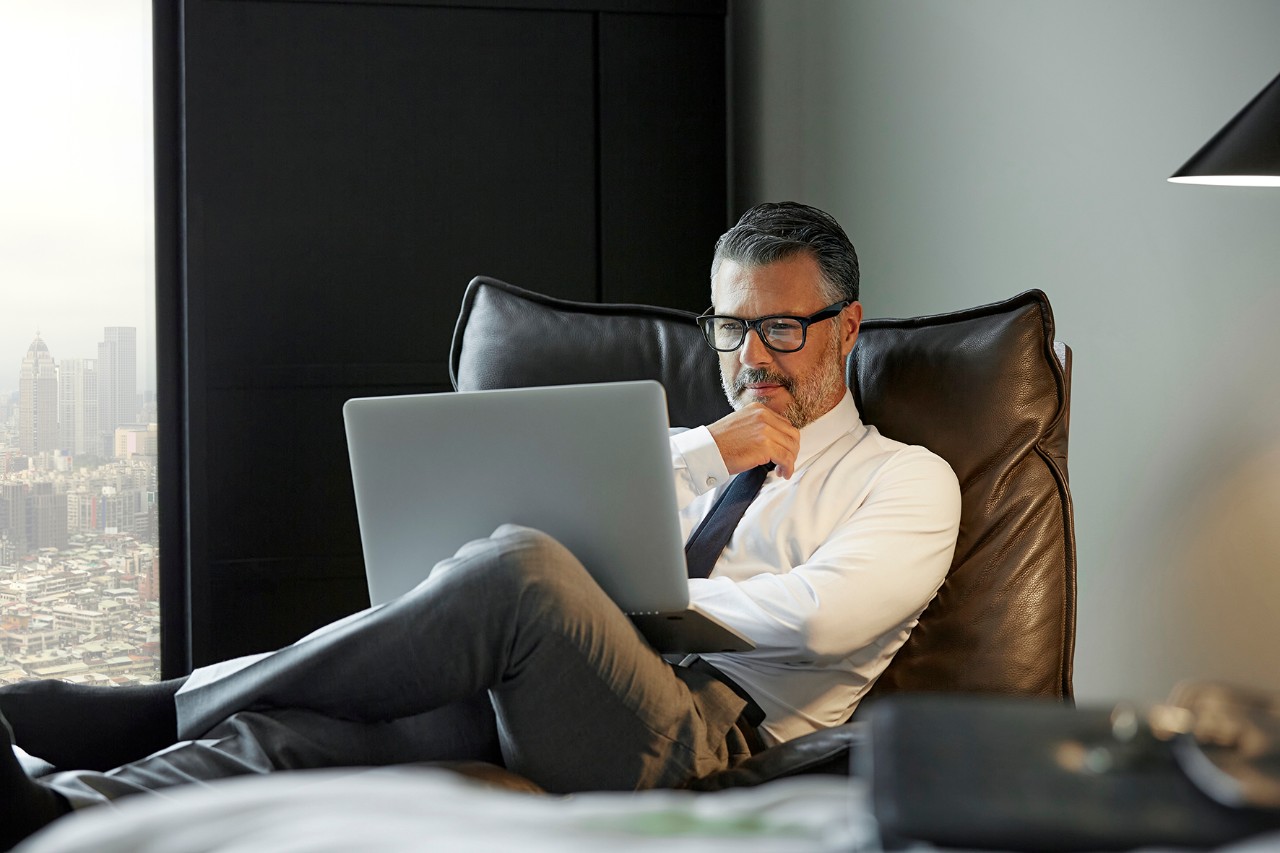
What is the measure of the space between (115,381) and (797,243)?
1.94m

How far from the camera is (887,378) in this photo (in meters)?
1.88

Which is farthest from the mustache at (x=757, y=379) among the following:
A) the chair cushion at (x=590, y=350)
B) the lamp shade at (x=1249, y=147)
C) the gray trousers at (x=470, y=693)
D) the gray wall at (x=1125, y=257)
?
the lamp shade at (x=1249, y=147)

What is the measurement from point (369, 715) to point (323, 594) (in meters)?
1.79

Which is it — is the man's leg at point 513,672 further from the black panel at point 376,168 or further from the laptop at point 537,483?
the black panel at point 376,168

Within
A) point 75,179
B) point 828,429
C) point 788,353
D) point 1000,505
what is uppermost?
point 75,179

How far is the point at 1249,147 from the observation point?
1206 mm

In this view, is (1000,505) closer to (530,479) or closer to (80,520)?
(530,479)

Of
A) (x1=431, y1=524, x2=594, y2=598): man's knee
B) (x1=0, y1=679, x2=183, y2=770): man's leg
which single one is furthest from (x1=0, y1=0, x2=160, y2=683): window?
(x1=431, y1=524, x2=594, y2=598): man's knee

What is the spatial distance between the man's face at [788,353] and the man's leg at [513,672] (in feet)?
2.00

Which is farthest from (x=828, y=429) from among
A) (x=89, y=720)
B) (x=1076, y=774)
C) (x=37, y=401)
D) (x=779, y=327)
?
(x=37, y=401)

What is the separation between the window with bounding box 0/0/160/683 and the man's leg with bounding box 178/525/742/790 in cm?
192

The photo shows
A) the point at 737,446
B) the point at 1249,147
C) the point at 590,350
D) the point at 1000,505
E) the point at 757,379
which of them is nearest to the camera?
the point at 1249,147

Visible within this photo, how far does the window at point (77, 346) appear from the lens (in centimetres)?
301

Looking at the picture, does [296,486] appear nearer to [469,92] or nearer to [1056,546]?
[469,92]
